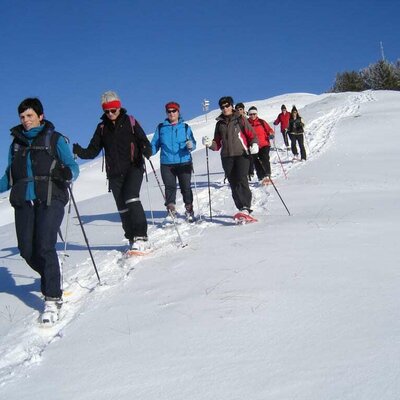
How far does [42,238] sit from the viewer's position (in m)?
3.94

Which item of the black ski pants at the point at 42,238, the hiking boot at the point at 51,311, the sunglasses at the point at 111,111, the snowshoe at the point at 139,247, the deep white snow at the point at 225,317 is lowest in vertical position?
the deep white snow at the point at 225,317

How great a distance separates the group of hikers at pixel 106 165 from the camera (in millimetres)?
4000

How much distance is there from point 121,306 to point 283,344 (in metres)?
1.63

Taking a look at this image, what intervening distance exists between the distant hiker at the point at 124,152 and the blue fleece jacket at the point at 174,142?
6.04ft

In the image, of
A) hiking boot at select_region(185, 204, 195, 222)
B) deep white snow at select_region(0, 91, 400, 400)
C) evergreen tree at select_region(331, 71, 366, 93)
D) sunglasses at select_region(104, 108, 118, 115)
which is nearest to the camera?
deep white snow at select_region(0, 91, 400, 400)

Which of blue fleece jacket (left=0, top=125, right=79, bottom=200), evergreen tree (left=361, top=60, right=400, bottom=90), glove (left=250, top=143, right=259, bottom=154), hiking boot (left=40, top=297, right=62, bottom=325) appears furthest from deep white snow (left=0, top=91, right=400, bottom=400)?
evergreen tree (left=361, top=60, right=400, bottom=90)

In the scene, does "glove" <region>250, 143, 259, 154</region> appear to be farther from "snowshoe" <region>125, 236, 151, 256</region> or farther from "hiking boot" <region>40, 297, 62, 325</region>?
"hiking boot" <region>40, 297, 62, 325</region>

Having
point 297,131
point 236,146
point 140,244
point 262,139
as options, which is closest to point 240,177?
point 236,146

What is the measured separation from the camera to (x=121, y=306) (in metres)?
3.77

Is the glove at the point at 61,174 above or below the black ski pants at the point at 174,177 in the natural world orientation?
above

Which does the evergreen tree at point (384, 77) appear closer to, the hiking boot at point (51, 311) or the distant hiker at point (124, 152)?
the distant hiker at point (124, 152)

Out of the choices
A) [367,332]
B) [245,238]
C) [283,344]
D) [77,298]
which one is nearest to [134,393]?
[283,344]

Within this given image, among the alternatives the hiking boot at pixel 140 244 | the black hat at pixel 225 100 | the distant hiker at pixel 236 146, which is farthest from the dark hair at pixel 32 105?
the black hat at pixel 225 100

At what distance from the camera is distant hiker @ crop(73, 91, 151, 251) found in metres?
5.34
